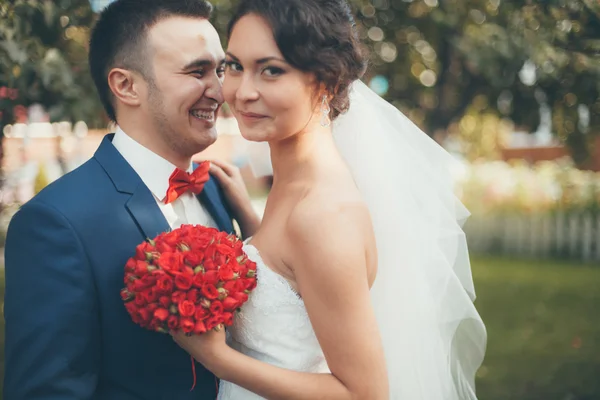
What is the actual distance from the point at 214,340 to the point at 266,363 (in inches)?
8.4

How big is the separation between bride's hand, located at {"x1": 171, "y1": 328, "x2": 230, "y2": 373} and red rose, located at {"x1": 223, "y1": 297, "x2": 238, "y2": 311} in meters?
0.10

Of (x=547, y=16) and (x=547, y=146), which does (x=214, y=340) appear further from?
(x=547, y=146)

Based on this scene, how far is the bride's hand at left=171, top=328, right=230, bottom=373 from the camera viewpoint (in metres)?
2.08

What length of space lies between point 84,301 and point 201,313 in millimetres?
461

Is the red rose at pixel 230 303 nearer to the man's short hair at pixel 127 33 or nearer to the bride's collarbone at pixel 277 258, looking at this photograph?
the bride's collarbone at pixel 277 258

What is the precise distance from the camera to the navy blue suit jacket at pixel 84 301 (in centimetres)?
212

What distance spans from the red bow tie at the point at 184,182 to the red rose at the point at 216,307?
0.68 m

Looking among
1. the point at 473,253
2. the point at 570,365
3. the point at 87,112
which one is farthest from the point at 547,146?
the point at 87,112

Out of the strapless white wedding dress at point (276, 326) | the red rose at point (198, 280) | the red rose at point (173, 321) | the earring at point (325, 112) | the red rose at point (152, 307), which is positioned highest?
the earring at point (325, 112)

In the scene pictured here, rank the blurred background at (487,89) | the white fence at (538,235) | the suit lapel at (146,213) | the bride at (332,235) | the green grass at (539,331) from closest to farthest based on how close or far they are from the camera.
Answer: the bride at (332,235)
the suit lapel at (146,213)
the blurred background at (487,89)
the green grass at (539,331)
the white fence at (538,235)

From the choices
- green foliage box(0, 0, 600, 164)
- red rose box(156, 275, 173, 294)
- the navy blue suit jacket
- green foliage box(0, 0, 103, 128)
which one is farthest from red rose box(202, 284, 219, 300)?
green foliage box(0, 0, 103, 128)

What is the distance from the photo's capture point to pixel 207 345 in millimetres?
2084

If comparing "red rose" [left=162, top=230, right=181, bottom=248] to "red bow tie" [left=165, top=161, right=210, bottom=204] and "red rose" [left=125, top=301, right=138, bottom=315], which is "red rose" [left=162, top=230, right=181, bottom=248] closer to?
"red rose" [left=125, top=301, right=138, bottom=315]

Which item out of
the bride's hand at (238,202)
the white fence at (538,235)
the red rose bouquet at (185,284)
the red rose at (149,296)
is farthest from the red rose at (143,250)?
the white fence at (538,235)
